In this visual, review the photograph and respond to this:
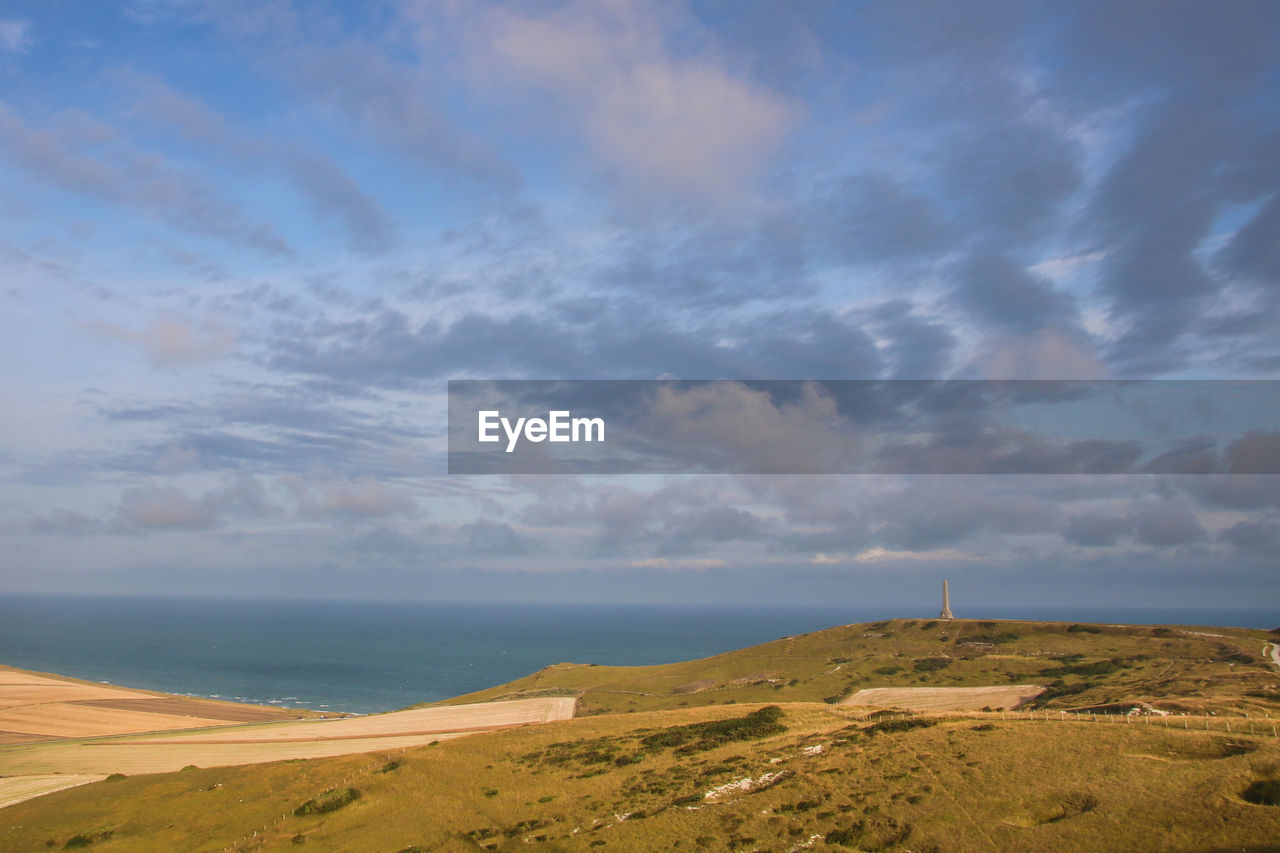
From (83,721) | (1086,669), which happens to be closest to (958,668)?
(1086,669)

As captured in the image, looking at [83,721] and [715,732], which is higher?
[715,732]

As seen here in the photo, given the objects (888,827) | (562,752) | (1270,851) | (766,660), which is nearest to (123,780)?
(562,752)

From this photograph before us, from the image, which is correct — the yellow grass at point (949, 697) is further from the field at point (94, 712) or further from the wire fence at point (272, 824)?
the field at point (94, 712)

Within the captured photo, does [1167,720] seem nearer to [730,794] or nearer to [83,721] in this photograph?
[730,794]

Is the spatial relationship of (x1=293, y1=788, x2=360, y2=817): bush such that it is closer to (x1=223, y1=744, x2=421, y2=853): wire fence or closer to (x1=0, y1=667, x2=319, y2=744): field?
(x1=223, y1=744, x2=421, y2=853): wire fence

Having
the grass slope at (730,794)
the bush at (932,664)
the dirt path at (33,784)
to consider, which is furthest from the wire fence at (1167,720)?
the dirt path at (33,784)

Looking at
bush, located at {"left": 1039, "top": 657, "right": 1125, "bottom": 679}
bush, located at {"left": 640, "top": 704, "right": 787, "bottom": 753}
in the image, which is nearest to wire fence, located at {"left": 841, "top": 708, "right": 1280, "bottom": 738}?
bush, located at {"left": 640, "top": 704, "right": 787, "bottom": 753}

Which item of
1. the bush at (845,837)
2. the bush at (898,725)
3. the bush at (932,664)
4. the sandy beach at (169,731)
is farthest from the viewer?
the bush at (932,664)
